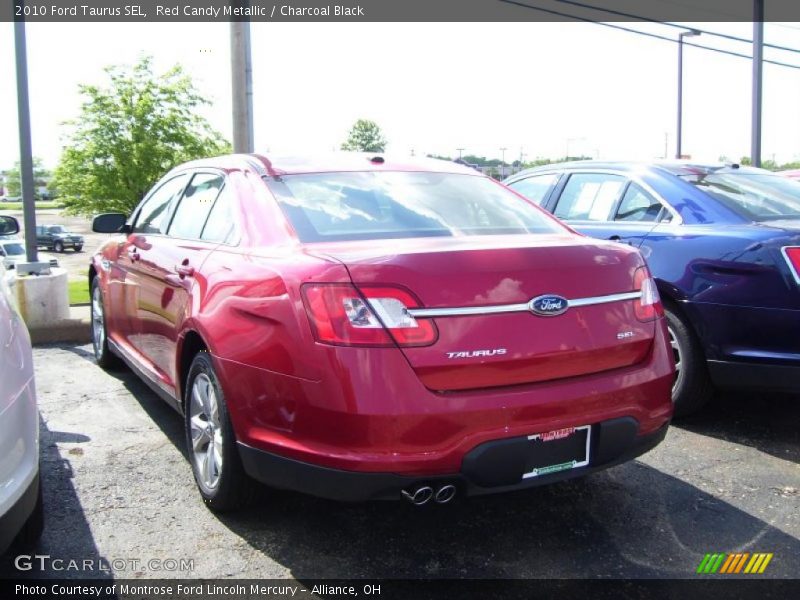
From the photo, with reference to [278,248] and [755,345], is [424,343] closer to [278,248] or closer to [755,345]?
[278,248]

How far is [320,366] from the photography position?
248cm

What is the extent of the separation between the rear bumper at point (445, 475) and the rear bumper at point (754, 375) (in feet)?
5.00

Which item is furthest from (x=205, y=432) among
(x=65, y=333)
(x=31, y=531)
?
(x=65, y=333)

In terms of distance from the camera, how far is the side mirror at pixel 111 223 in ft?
16.7

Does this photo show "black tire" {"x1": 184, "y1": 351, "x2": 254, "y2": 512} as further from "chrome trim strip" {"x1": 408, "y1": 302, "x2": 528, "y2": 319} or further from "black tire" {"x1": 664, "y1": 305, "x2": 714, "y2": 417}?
"black tire" {"x1": 664, "y1": 305, "x2": 714, "y2": 417}

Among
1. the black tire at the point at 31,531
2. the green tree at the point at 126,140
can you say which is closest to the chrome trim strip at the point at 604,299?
the black tire at the point at 31,531

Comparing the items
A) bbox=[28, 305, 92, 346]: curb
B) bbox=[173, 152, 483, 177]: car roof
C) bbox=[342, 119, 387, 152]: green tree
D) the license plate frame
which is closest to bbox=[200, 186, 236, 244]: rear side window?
bbox=[173, 152, 483, 177]: car roof

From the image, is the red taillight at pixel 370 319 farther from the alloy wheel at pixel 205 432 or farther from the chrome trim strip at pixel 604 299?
the alloy wheel at pixel 205 432

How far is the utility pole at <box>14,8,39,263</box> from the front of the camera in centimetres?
700

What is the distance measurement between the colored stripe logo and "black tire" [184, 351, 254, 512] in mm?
1805

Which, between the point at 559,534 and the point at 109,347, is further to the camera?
the point at 109,347

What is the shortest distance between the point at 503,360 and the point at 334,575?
40.0 inches

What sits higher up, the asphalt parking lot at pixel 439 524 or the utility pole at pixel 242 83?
the utility pole at pixel 242 83

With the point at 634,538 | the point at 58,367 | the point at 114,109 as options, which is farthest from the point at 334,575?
the point at 114,109
